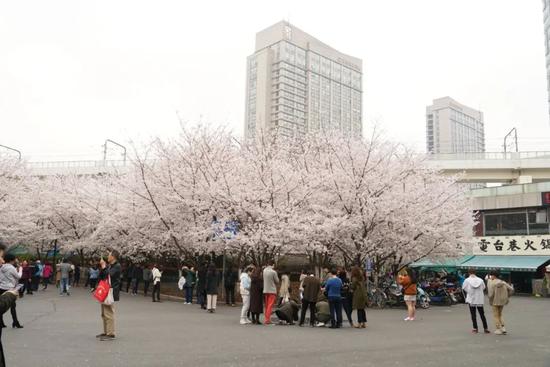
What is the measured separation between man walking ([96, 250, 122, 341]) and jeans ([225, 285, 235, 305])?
383 inches

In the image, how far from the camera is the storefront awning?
30.8 meters

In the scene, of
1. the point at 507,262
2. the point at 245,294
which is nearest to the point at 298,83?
the point at 507,262

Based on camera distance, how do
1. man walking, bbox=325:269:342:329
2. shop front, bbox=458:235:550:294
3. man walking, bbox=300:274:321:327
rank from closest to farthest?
man walking, bbox=325:269:342:329, man walking, bbox=300:274:321:327, shop front, bbox=458:235:550:294

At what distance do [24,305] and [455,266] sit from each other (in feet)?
93.4

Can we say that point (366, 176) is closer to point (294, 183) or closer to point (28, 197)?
point (294, 183)

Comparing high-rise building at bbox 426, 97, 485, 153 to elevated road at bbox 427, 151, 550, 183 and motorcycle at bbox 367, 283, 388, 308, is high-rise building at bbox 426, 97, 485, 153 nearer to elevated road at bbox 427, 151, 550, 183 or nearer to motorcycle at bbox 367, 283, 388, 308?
elevated road at bbox 427, 151, 550, 183

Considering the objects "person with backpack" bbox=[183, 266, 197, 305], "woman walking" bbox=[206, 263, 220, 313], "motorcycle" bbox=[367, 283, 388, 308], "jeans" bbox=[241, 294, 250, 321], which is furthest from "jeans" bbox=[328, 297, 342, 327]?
"person with backpack" bbox=[183, 266, 197, 305]

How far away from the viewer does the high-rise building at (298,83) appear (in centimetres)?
11150

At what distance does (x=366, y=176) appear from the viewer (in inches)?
855

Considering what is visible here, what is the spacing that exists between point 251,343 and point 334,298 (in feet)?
12.2

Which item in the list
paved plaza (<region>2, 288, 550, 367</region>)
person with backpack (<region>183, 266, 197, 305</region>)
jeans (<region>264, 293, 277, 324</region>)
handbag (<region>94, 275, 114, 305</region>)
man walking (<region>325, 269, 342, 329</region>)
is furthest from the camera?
person with backpack (<region>183, 266, 197, 305</region>)

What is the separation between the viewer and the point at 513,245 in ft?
112

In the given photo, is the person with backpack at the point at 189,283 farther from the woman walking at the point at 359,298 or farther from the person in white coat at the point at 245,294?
the woman walking at the point at 359,298

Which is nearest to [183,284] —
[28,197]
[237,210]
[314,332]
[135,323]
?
[237,210]
